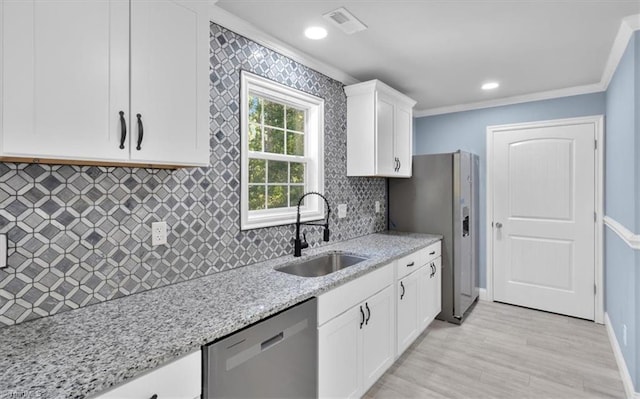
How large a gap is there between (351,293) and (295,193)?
3.37ft

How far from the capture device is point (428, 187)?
3.48 meters

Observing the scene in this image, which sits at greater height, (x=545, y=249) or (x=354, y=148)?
(x=354, y=148)

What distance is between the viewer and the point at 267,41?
2219 mm

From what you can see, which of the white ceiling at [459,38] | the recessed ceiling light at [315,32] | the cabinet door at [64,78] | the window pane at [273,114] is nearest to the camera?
the cabinet door at [64,78]

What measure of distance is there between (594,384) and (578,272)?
1479 mm

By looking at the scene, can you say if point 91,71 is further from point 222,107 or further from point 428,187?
point 428,187

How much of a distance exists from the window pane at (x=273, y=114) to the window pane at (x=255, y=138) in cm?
10

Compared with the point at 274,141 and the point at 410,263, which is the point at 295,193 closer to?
the point at 274,141

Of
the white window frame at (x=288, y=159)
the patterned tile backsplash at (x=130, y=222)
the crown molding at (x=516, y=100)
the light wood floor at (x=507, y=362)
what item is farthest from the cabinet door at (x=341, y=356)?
the crown molding at (x=516, y=100)

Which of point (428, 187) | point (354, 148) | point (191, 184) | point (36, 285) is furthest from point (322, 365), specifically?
point (428, 187)

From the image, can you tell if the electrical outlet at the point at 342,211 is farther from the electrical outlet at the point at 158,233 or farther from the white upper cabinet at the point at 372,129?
the electrical outlet at the point at 158,233

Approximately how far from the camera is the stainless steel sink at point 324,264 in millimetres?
A: 2336

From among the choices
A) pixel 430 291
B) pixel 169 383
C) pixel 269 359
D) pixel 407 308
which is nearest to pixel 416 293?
pixel 407 308

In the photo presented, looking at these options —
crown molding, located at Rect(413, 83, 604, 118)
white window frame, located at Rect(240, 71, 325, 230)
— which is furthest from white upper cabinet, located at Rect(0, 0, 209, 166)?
crown molding, located at Rect(413, 83, 604, 118)
